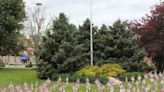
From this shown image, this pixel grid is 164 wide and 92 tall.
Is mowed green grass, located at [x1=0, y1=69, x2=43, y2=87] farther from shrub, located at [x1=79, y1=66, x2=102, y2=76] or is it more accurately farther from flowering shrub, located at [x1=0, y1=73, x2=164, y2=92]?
flowering shrub, located at [x1=0, y1=73, x2=164, y2=92]

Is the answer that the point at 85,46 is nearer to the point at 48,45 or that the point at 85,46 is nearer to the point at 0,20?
the point at 48,45

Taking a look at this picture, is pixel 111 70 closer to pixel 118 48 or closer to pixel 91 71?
pixel 91 71

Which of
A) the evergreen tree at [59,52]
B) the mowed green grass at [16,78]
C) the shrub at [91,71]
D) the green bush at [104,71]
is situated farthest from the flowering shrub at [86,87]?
the evergreen tree at [59,52]

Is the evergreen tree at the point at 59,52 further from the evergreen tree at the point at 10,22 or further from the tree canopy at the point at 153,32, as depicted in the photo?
the evergreen tree at the point at 10,22

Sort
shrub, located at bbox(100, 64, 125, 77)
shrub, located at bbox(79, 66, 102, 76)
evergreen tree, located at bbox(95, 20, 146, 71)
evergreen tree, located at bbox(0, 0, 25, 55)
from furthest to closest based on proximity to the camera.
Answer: evergreen tree, located at bbox(0, 0, 25, 55) → evergreen tree, located at bbox(95, 20, 146, 71) → shrub, located at bbox(100, 64, 125, 77) → shrub, located at bbox(79, 66, 102, 76)

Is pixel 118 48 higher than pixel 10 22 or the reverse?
the reverse

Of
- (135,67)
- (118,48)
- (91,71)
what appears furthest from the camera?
(118,48)

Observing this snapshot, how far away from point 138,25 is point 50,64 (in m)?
7.83

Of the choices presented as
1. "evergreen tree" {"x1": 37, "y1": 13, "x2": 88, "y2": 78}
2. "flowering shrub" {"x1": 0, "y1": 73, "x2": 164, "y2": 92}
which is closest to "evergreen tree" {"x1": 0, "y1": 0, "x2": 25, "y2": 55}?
"evergreen tree" {"x1": 37, "y1": 13, "x2": 88, "y2": 78}

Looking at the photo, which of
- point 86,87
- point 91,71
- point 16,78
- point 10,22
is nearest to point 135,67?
point 91,71

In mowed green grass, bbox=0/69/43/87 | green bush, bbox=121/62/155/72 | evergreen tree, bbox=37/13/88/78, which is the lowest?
mowed green grass, bbox=0/69/43/87

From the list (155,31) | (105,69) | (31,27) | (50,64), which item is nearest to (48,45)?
(50,64)

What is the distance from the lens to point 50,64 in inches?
955

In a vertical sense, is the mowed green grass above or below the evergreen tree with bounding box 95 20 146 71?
below
